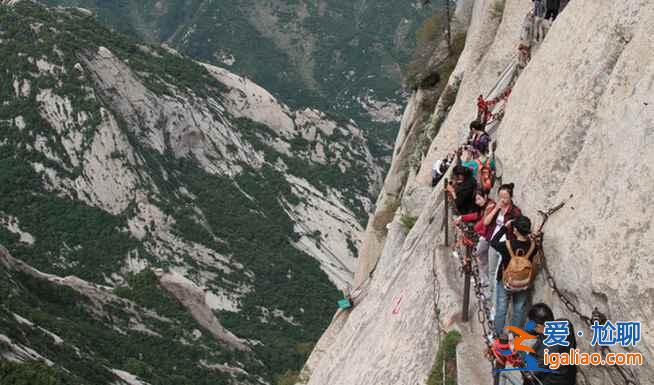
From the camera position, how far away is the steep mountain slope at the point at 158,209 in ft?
247

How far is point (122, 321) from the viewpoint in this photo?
74938mm

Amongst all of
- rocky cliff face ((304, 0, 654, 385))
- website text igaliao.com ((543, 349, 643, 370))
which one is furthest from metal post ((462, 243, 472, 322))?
website text igaliao.com ((543, 349, 643, 370))

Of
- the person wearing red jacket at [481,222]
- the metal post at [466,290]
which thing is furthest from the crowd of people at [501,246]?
the metal post at [466,290]

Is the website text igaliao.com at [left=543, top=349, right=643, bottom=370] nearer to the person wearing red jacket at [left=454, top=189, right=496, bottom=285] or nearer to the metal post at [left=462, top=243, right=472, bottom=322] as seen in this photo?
the metal post at [left=462, top=243, right=472, bottom=322]

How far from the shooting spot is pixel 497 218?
45.2 feet

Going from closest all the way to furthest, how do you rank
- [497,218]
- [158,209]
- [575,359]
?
[575,359]
[497,218]
[158,209]

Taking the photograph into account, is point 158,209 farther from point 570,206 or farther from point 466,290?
point 570,206

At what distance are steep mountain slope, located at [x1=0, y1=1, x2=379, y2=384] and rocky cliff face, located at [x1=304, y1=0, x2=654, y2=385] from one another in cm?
4154

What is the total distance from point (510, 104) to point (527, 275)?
7.01 m

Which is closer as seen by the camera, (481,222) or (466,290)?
(466,290)

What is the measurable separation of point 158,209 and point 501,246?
111 meters

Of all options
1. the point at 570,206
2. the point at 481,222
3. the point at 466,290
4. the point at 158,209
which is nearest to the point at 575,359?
the point at 570,206

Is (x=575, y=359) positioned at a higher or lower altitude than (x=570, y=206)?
lower

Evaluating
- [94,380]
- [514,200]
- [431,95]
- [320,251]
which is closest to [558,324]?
[514,200]
